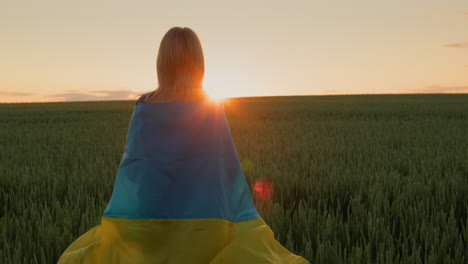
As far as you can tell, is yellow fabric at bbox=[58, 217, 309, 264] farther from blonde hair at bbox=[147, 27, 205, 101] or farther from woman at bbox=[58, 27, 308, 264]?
blonde hair at bbox=[147, 27, 205, 101]

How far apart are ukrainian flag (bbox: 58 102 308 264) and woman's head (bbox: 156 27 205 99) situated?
10cm

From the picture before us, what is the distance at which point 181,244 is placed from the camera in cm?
177

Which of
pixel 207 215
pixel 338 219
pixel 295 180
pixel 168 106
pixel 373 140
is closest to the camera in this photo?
pixel 207 215

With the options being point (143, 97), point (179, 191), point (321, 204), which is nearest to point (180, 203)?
point (179, 191)

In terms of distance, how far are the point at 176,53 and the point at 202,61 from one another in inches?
6.5

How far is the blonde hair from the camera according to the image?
1.99 metres

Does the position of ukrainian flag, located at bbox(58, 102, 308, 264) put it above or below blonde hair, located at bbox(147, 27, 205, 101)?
below

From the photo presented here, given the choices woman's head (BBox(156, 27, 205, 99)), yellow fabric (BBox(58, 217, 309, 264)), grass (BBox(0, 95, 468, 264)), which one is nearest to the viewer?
yellow fabric (BBox(58, 217, 309, 264))

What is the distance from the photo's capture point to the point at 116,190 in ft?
6.49

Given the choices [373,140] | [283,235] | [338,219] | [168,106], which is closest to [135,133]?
[168,106]

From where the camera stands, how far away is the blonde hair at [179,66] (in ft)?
6.52

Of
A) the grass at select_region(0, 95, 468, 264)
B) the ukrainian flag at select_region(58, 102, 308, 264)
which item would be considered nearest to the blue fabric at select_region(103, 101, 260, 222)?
the ukrainian flag at select_region(58, 102, 308, 264)

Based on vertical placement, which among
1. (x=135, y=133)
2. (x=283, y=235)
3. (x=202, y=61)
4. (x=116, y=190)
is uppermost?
(x=202, y=61)

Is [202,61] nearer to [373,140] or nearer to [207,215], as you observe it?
[207,215]
